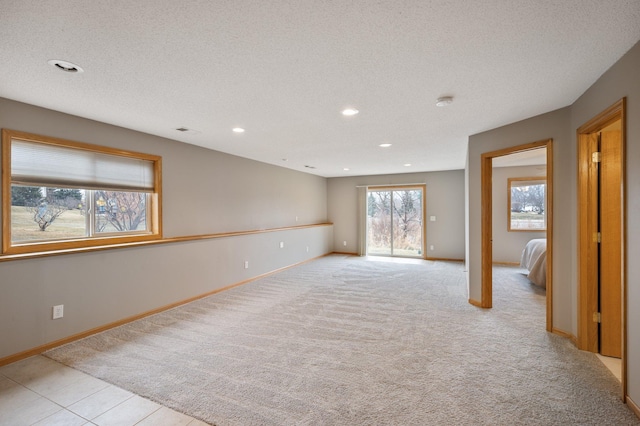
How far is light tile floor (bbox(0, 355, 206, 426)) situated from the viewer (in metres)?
1.82

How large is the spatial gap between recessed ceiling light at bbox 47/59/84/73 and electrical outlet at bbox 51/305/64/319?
2.20 meters

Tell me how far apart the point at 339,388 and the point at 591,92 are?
311cm

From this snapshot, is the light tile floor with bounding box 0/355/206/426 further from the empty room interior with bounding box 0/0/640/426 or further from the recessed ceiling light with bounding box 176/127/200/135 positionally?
the recessed ceiling light with bounding box 176/127/200/135

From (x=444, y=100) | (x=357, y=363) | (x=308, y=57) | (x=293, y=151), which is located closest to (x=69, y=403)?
(x=357, y=363)

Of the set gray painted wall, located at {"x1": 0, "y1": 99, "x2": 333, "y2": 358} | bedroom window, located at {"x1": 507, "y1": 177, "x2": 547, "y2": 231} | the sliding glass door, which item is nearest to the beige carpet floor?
gray painted wall, located at {"x1": 0, "y1": 99, "x2": 333, "y2": 358}

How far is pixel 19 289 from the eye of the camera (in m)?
2.58

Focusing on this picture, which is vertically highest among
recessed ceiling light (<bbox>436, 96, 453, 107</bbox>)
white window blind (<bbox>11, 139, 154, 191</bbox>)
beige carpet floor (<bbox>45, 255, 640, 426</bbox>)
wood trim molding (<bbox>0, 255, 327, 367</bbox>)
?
recessed ceiling light (<bbox>436, 96, 453, 107</bbox>)

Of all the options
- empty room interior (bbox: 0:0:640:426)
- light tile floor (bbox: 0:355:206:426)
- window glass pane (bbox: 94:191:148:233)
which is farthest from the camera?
window glass pane (bbox: 94:191:148:233)

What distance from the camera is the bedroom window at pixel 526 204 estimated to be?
640cm

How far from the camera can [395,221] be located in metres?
7.99

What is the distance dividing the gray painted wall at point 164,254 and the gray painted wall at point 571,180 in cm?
379

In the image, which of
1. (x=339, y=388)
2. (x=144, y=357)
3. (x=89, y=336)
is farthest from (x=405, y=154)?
(x=89, y=336)

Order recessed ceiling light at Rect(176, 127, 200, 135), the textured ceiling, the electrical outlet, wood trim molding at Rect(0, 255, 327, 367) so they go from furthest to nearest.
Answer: recessed ceiling light at Rect(176, 127, 200, 135) < the electrical outlet < wood trim molding at Rect(0, 255, 327, 367) < the textured ceiling

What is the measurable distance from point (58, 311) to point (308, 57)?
3288mm
